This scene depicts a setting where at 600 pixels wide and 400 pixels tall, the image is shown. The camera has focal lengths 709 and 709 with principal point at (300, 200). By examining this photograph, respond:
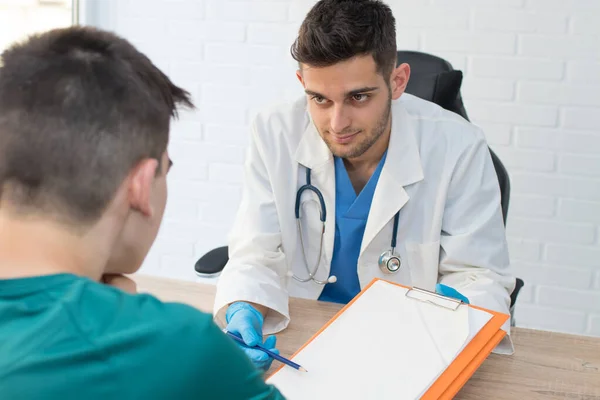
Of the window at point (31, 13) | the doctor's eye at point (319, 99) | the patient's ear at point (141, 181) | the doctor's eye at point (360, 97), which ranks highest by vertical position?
the window at point (31, 13)

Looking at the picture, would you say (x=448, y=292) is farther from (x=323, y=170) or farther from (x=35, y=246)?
(x=35, y=246)

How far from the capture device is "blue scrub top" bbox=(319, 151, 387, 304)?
1672 mm

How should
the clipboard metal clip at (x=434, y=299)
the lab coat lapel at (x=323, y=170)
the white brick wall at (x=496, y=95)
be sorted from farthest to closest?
the white brick wall at (x=496, y=95) → the lab coat lapel at (x=323, y=170) → the clipboard metal clip at (x=434, y=299)

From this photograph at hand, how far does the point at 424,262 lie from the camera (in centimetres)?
164

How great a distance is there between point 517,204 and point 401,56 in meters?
0.89

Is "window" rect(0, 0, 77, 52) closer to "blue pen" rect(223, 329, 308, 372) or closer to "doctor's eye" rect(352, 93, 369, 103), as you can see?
"doctor's eye" rect(352, 93, 369, 103)

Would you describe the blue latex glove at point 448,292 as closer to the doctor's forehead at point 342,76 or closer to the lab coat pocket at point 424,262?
the lab coat pocket at point 424,262

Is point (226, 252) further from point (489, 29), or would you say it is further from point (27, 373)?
point (489, 29)

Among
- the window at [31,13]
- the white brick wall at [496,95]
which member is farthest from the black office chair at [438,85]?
the window at [31,13]

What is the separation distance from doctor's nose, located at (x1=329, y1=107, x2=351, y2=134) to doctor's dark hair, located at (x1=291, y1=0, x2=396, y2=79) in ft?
0.35

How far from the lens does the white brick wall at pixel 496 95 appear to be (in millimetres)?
2357

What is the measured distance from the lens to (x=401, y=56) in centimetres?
186

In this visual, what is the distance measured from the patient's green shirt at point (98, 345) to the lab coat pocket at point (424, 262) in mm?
985

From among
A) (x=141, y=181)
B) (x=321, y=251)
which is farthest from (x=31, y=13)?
(x=141, y=181)
